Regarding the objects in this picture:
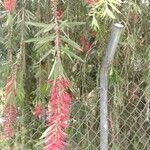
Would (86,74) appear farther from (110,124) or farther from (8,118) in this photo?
(8,118)

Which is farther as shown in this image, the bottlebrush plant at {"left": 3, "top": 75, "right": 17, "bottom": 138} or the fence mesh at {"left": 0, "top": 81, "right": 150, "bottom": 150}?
the fence mesh at {"left": 0, "top": 81, "right": 150, "bottom": 150}

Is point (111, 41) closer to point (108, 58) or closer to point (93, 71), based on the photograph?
point (108, 58)

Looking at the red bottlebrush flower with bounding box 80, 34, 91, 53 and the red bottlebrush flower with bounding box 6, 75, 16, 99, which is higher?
the red bottlebrush flower with bounding box 80, 34, 91, 53

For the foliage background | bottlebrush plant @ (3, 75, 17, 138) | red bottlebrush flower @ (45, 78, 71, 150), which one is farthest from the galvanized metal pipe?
red bottlebrush flower @ (45, 78, 71, 150)

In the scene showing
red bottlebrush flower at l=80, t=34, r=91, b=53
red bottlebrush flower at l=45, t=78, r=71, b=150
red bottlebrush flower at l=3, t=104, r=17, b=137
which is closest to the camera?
red bottlebrush flower at l=45, t=78, r=71, b=150

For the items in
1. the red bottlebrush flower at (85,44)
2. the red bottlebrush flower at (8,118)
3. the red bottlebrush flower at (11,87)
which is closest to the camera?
the red bottlebrush flower at (11,87)

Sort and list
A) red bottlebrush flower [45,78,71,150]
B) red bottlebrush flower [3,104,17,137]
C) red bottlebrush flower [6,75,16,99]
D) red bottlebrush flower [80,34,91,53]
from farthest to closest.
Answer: red bottlebrush flower [80,34,91,53], red bottlebrush flower [3,104,17,137], red bottlebrush flower [6,75,16,99], red bottlebrush flower [45,78,71,150]

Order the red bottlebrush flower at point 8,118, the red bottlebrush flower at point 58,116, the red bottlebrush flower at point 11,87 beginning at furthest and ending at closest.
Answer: the red bottlebrush flower at point 8,118 → the red bottlebrush flower at point 11,87 → the red bottlebrush flower at point 58,116

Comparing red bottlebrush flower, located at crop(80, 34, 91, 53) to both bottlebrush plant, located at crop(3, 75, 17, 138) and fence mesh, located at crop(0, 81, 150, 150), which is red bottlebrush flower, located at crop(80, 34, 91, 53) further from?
bottlebrush plant, located at crop(3, 75, 17, 138)

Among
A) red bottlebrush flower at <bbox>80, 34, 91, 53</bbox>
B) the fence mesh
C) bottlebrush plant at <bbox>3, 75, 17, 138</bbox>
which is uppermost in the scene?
red bottlebrush flower at <bbox>80, 34, 91, 53</bbox>

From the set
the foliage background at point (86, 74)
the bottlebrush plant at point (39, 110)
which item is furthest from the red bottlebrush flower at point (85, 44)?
the bottlebrush plant at point (39, 110)

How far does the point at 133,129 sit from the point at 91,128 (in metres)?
0.26

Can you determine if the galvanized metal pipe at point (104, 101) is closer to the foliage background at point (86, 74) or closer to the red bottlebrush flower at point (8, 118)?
the foliage background at point (86, 74)

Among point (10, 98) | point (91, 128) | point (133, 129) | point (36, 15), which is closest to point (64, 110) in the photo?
point (10, 98)
